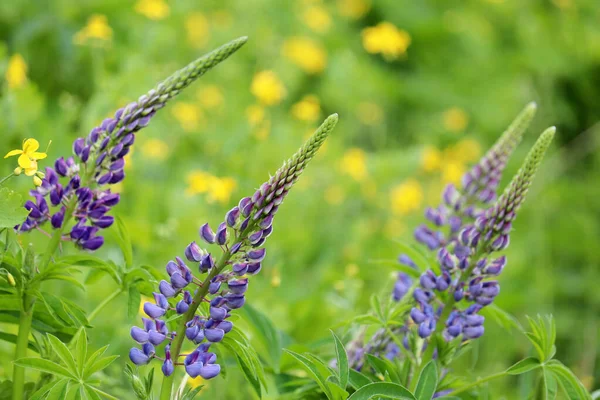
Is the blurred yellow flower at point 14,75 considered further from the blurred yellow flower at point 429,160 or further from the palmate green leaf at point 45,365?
the blurred yellow flower at point 429,160

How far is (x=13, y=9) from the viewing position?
16.6 ft

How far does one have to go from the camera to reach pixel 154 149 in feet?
16.3

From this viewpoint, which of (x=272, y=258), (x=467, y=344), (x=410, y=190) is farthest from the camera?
(x=410, y=190)

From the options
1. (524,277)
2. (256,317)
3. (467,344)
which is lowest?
(467,344)

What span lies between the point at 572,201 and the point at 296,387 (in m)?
5.25

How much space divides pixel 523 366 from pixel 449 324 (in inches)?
8.8

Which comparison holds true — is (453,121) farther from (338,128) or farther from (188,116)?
(188,116)

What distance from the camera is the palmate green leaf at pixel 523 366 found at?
6.42 ft

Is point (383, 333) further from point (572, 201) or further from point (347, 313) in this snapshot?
point (572, 201)

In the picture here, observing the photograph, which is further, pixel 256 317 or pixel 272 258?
pixel 272 258

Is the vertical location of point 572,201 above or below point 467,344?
above

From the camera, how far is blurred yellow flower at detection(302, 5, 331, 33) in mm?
7562

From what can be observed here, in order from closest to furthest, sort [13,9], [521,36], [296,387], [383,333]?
[383,333]
[296,387]
[13,9]
[521,36]

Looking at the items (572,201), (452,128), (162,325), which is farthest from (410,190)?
(162,325)
